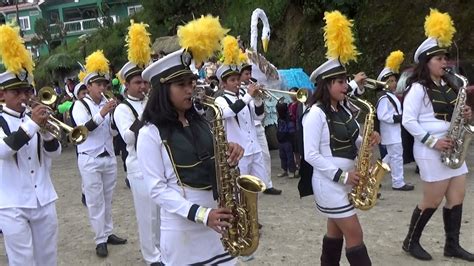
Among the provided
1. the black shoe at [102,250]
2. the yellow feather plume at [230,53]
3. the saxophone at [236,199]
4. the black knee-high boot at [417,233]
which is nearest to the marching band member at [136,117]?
the black shoe at [102,250]

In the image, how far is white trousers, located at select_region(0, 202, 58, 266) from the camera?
4375mm

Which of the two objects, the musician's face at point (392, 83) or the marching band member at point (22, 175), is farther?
the musician's face at point (392, 83)

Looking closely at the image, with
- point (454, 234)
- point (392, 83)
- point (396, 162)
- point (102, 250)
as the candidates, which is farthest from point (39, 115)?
point (392, 83)

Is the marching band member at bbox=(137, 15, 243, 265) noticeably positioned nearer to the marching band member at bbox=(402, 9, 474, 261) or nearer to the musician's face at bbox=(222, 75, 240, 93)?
the marching band member at bbox=(402, 9, 474, 261)

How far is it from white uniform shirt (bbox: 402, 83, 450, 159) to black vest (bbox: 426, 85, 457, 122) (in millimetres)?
36

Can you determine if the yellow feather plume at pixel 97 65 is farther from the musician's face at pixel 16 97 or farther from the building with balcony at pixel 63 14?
the building with balcony at pixel 63 14

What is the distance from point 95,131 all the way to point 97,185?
66 cm

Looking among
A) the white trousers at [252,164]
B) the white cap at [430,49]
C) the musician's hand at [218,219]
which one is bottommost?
the white trousers at [252,164]

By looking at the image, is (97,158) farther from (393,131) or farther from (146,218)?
(393,131)

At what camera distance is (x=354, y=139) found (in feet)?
15.1

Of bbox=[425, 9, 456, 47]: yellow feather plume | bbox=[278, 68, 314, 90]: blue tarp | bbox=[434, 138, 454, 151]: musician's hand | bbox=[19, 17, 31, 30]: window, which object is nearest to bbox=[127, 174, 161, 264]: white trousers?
bbox=[434, 138, 454, 151]: musician's hand

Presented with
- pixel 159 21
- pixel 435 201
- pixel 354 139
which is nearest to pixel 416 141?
pixel 435 201

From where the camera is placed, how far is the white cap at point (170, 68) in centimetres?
342

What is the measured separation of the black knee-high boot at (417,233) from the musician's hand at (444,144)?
25.9 inches
